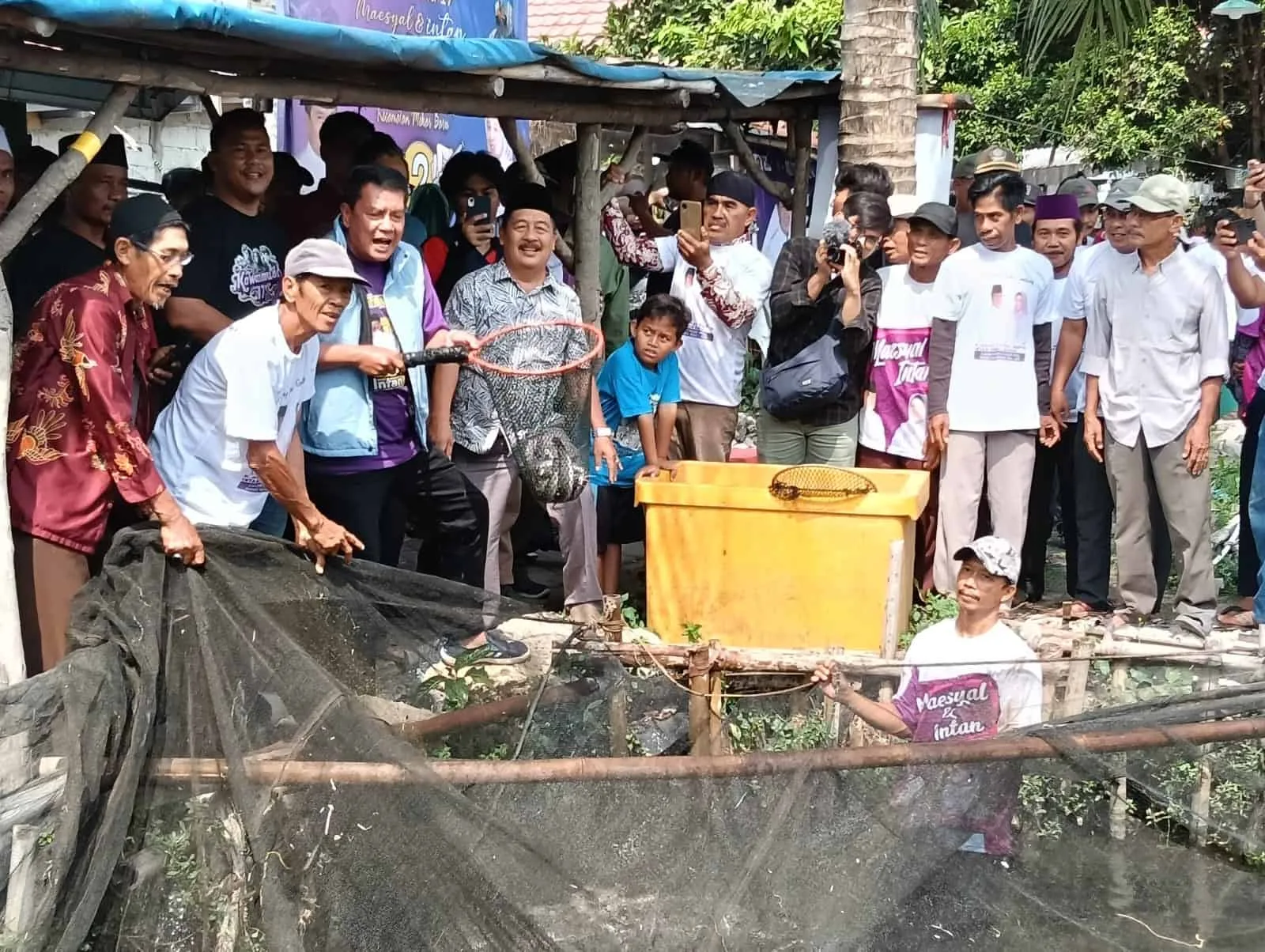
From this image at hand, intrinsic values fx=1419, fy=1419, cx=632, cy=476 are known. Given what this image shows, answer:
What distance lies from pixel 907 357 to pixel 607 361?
128 centimetres

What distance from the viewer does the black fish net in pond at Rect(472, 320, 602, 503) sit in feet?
17.4

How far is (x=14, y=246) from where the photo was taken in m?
3.87

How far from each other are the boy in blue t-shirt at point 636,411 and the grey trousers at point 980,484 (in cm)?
120

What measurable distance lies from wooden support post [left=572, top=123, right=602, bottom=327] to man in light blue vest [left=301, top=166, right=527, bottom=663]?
148cm

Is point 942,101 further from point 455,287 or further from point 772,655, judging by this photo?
point 772,655

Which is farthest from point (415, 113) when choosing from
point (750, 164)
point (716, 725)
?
point (716, 725)

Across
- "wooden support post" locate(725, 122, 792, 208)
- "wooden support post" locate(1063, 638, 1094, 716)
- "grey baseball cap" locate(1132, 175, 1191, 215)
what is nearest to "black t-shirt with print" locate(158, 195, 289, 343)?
"wooden support post" locate(1063, 638, 1094, 716)

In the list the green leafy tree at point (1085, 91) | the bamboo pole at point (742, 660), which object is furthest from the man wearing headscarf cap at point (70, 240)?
the green leafy tree at point (1085, 91)

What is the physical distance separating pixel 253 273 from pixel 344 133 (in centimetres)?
160

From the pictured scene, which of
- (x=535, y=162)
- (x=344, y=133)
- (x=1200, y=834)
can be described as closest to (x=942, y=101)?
(x=535, y=162)

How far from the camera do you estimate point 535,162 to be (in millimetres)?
7414

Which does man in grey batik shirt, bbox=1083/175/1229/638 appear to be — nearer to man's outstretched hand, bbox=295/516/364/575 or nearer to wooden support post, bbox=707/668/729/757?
wooden support post, bbox=707/668/729/757

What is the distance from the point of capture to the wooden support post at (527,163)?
645 centimetres

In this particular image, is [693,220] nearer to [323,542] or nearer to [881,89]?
[881,89]
